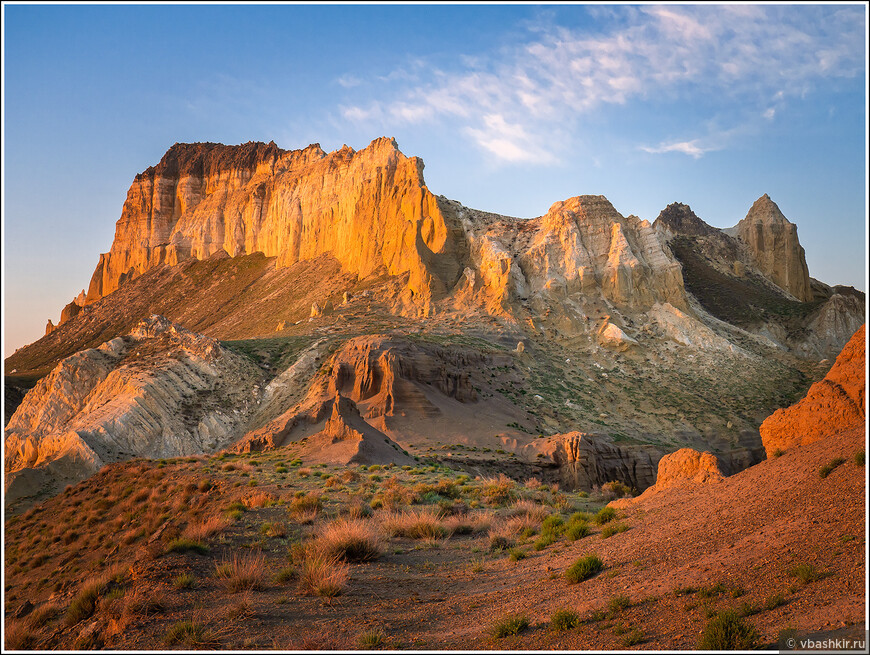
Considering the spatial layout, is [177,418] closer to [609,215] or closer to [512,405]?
[512,405]

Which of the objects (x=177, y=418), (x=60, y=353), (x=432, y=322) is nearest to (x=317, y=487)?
(x=177, y=418)

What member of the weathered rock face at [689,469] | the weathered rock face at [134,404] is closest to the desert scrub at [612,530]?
the weathered rock face at [689,469]

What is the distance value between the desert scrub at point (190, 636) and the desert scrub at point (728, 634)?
262 inches

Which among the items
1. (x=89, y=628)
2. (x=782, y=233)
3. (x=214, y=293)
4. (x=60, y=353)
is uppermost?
(x=782, y=233)

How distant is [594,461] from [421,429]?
36.4 ft

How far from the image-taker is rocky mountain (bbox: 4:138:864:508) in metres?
40.7

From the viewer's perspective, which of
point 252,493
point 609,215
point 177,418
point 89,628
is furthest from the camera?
point 609,215

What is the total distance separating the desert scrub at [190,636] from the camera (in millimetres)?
9023

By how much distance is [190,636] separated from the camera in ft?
29.9

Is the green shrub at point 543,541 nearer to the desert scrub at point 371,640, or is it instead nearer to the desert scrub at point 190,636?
the desert scrub at point 371,640

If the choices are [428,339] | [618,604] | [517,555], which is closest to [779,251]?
[428,339]

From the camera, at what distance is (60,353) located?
95.2 metres

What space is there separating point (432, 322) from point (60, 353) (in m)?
65.7

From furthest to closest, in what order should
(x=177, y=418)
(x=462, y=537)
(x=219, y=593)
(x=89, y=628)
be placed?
(x=177, y=418), (x=462, y=537), (x=219, y=593), (x=89, y=628)
